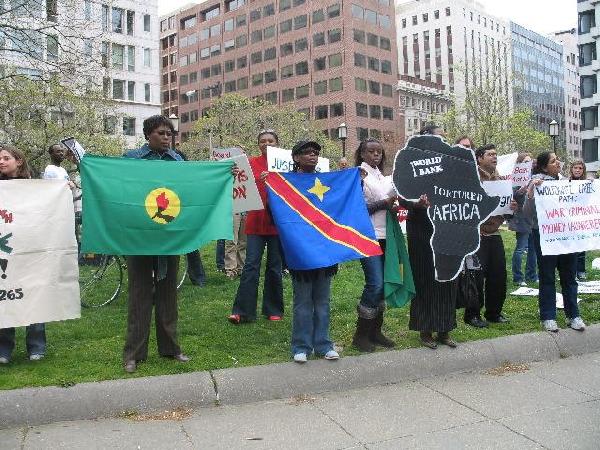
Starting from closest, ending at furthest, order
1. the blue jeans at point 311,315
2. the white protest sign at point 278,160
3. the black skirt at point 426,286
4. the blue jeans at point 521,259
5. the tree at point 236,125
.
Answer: the blue jeans at point 311,315 < the black skirt at point 426,286 < the white protest sign at point 278,160 < the blue jeans at point 521,259 < the tree at point 236,125

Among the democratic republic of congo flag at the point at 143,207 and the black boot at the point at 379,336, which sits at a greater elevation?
the democratic republic of congo flag at the point at 143,207

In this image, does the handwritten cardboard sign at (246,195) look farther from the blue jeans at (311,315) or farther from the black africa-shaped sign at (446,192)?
the black africa-shaped sign at (446,192)

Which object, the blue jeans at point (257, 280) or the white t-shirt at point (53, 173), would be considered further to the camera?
the white t-shirt at point (53, 173)

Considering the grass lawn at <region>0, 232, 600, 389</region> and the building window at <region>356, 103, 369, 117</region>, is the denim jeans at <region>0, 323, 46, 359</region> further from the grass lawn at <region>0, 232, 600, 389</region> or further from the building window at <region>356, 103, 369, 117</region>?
the building window at <region>356, 103, 369, 117</region>

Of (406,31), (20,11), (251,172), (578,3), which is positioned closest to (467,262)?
(251,172)

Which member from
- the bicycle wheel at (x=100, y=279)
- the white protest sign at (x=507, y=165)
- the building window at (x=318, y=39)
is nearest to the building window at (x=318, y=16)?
the building window at (x=318, y=39)

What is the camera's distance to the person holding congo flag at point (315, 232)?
551cm

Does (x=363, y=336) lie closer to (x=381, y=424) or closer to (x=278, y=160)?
(x=381, y=424)

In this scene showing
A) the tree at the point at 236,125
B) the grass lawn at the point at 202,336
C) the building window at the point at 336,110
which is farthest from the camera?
the building window at the point at 336,110

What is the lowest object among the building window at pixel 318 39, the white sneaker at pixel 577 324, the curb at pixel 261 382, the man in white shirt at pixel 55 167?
the curb at pixel 261 382

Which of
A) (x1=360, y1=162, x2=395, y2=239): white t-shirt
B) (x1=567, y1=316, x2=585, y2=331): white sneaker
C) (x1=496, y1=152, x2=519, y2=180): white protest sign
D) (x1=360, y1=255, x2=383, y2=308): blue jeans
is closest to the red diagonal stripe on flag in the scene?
(x1=360, y1=255, x2=383, y2=308): blue jeans

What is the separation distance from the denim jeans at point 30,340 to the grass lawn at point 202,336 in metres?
0.10

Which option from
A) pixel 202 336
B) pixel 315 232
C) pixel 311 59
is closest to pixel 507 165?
pixel 315 232

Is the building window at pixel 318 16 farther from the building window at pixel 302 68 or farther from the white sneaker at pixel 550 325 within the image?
the white sneaker at pixel 550 325
